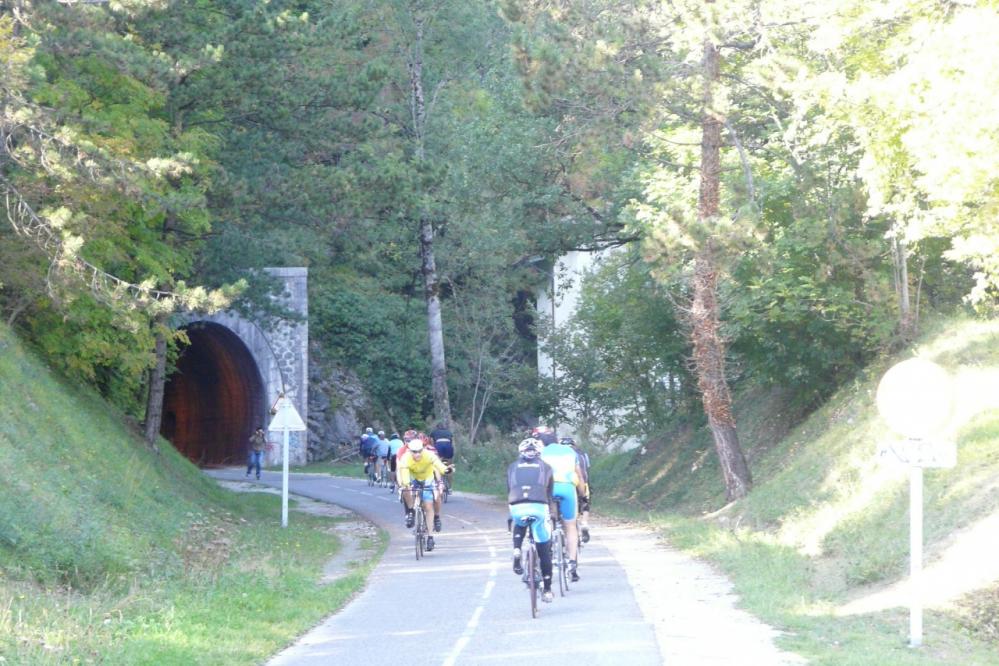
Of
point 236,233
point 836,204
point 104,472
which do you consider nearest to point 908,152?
point 836,204

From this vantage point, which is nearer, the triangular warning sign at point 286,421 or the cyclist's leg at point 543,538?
the cyclist's leg at point 543,538

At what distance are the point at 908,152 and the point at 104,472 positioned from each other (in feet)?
44.0

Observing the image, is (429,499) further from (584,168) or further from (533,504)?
(584,168)

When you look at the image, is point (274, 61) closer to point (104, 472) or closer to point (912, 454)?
point (104, 472)

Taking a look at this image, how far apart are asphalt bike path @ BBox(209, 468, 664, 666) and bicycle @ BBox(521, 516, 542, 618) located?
224 millimetres

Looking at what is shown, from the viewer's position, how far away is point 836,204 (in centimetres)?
2231

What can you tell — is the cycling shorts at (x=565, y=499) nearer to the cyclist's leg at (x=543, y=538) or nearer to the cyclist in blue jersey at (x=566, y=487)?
the cyclist in blue jersey at (x=566, y=487)

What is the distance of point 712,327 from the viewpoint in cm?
2298

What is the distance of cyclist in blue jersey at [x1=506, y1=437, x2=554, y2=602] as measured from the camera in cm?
1364

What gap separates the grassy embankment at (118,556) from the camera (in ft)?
35.7

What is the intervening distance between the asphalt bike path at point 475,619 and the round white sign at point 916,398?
9.78 ft

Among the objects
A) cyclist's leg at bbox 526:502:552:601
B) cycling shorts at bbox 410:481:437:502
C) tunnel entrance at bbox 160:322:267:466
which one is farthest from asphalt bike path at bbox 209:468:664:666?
tunnel entrance at bbox 160:322:267:466

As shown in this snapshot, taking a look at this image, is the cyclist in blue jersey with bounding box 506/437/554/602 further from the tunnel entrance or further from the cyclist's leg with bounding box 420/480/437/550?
the tunnel entrance

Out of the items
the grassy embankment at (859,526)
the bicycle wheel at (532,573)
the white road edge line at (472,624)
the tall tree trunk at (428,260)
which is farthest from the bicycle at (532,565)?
the tall tree trunk at (428,260)
